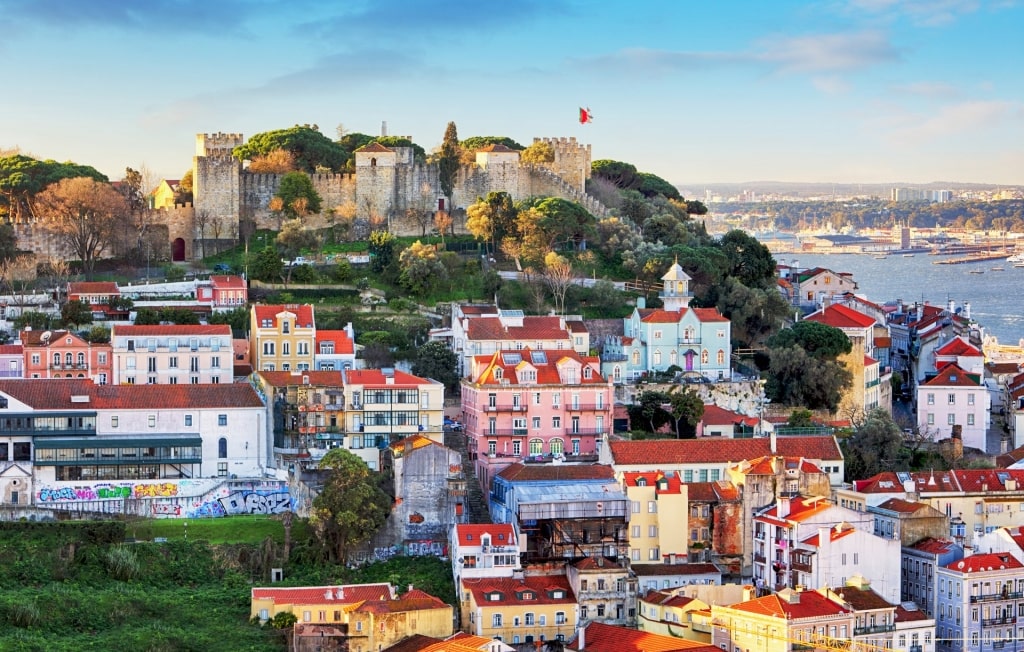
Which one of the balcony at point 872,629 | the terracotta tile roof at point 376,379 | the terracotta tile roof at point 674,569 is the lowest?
the balcony at point 872,629

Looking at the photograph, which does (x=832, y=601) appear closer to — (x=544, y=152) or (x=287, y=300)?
(x=287, y=300)

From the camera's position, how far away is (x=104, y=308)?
54188 mm

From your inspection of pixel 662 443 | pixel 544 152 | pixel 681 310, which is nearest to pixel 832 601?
pixel 662 443

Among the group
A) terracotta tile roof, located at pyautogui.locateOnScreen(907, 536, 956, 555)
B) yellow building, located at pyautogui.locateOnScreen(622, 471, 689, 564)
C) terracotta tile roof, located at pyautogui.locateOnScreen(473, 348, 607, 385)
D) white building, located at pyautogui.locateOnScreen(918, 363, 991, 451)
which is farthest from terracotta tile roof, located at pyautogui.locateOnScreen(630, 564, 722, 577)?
white building, located at pyautogui.locateOnScreen(918, 363, 991, 451)

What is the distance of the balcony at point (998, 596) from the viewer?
41.9 m

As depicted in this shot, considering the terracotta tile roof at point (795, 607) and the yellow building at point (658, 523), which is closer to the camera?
the terracotta tile roof at point (795, 607)

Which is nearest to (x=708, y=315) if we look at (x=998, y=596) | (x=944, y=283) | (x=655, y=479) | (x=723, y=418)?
(x=723, y=418)

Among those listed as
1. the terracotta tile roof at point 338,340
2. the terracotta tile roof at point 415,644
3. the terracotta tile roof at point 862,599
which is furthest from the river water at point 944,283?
the terracotta tile roof at point 415,644

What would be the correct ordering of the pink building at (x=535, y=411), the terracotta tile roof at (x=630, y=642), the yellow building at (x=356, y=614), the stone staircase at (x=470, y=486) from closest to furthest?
the terracotta tile roof at (x=630, y=642) → the yellow building at (x=356, y=614) → the stone staircase at (x=470, y=486) → the pink building at (x=535, y=411)

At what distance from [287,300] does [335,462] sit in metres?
13.3

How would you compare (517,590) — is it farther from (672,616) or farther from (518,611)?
(672,616)

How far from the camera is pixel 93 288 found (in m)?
55.2

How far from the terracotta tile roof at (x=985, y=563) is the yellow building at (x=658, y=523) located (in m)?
5.91

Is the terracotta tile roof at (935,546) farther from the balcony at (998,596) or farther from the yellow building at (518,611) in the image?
the yellow building at (518,611)
